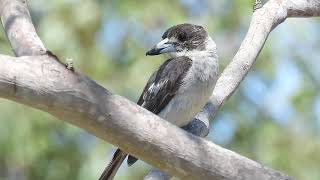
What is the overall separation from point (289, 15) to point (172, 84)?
941 mm

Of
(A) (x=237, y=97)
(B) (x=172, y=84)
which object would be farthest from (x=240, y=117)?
(B) (x=172, y=84)

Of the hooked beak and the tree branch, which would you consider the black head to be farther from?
the tree branch

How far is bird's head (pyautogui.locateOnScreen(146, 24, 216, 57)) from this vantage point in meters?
4.65

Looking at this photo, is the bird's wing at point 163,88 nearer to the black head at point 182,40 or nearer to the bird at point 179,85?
the bird at point 179,85

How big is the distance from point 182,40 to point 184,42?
0.05 ft

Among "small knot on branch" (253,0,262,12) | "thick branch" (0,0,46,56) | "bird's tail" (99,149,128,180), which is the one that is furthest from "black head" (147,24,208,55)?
"thick branch" (0,0,46,56)

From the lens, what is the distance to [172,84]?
440 cm

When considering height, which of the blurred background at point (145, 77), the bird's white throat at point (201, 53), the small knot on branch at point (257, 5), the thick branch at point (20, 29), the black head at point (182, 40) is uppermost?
the thick branch at point (20, 29)

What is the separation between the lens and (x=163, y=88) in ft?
14.4

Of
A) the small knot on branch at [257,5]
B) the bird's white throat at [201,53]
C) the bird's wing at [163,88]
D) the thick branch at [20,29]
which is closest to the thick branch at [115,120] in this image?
the thick branch at [20,29]

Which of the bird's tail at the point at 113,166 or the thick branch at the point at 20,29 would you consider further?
the bird's tail at the point at 113,166

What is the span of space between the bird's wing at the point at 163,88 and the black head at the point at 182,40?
0.21 m

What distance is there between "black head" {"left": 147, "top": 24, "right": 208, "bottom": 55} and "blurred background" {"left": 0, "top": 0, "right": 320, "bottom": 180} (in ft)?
2.81

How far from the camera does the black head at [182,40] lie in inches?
183
